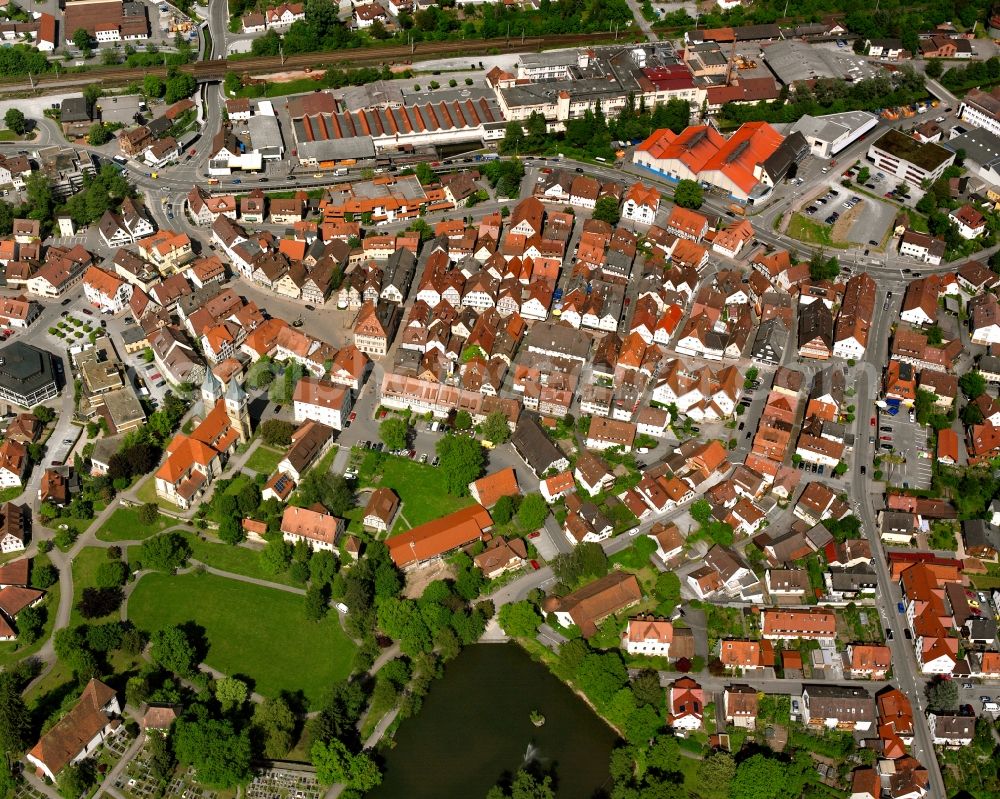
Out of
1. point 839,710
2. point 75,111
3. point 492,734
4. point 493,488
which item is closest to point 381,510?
point 493,488

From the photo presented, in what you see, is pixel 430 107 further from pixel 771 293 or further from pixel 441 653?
pixel 441 653

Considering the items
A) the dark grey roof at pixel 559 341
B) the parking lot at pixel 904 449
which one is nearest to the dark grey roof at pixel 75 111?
the dark grey roof at pixel 559 341

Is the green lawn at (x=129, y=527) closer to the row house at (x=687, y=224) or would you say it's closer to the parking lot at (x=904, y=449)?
the parking lot at (x=904, y=449)

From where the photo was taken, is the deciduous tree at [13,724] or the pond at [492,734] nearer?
the deciduous tree at [13,724]

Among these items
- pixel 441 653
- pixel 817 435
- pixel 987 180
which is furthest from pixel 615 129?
pixel 441 653

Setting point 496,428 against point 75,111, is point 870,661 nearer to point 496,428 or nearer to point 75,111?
point 496,428

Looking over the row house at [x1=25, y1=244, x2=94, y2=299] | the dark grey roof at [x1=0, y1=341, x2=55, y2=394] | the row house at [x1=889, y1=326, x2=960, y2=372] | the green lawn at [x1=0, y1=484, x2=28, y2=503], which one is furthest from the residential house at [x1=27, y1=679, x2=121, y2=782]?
the row house at [x1=889, y1=326, x2=960, y2=372]
